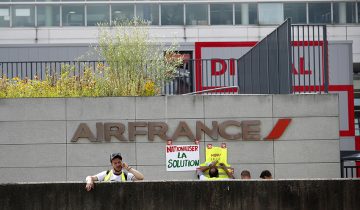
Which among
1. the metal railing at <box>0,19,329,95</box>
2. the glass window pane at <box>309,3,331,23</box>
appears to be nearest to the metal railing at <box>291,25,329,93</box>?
the metal railing at <box>0,19,329,95</box>

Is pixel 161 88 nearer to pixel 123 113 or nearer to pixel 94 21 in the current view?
pixel 123 113

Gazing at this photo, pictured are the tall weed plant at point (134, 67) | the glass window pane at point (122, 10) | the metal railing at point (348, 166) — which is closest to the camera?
the tall weed plant at point (134, 67)

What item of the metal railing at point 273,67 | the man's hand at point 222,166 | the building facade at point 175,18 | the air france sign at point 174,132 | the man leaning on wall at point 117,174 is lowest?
the man's hand at point 222,166

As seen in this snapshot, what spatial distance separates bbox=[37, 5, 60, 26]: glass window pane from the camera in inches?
1543

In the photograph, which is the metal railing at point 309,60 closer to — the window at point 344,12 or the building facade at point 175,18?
the building facade at point 175,18

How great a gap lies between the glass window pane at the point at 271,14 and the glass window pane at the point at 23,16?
11309 millimetres

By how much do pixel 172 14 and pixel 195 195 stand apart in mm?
28874

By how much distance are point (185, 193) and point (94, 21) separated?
28749 mm

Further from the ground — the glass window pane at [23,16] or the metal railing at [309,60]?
the glass window pane at [23,16]

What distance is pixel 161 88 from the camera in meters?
Result: 20.5

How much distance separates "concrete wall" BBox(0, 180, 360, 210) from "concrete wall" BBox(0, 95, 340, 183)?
263 inches

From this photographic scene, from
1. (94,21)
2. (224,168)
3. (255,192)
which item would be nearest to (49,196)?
(255,192)

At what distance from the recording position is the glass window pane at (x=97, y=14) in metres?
39.2

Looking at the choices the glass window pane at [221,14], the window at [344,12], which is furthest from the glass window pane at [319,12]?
the glass window pane at [221,14]
